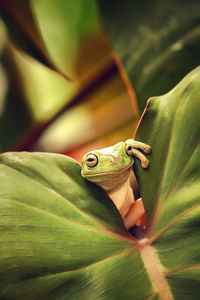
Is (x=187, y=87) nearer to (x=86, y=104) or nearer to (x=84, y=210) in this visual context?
(x=84, y=210)

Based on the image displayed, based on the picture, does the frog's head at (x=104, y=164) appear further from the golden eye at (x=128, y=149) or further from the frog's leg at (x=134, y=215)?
the frog's leg at (x=134, y=215)

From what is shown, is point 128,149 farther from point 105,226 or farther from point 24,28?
point 24,28

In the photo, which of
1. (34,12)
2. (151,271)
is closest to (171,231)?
(151,271)

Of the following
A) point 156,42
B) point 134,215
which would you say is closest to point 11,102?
point 156,42

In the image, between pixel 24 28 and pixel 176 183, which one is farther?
pixel 24 28

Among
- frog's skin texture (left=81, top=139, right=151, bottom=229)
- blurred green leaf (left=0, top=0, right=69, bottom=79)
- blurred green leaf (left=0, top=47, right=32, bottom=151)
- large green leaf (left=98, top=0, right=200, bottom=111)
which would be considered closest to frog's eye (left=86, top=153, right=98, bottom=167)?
frog's skin texture (left=81, top=139, right=151, bottom=229)

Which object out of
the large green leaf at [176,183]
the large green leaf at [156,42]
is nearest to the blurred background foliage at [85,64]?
the large green leaf at [156,42]

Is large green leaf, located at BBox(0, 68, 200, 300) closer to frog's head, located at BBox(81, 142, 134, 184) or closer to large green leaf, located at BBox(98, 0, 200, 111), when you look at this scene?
frog's head, located at BBox(81, 142, 134, 184)
